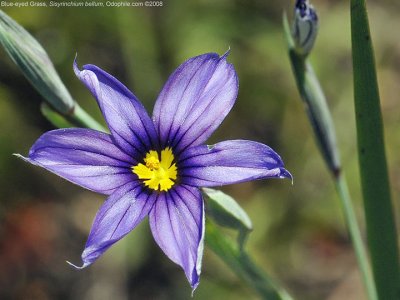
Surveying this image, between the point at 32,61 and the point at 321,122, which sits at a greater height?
the point at 32,61

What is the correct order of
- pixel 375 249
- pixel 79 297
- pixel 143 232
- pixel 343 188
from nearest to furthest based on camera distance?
1. pixel 375 249
2. pixel 343 188
3. pixel 143 232
4. pixel 79 297

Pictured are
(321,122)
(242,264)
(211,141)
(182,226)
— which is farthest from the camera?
(211,141)

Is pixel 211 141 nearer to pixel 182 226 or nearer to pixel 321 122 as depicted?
pixel 321 122

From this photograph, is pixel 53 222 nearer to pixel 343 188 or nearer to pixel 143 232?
pixel 143 232

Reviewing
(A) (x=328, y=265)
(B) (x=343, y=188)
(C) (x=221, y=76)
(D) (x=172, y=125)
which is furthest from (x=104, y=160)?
(A) (x=328, y=265)

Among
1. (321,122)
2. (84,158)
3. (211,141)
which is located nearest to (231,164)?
(84,158)

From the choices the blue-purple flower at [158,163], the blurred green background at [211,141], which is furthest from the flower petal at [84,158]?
the blurred green background at [211,141]

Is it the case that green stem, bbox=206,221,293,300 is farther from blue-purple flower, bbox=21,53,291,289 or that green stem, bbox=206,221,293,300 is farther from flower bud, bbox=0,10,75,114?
flower bud, bbox=0,10,75,114
